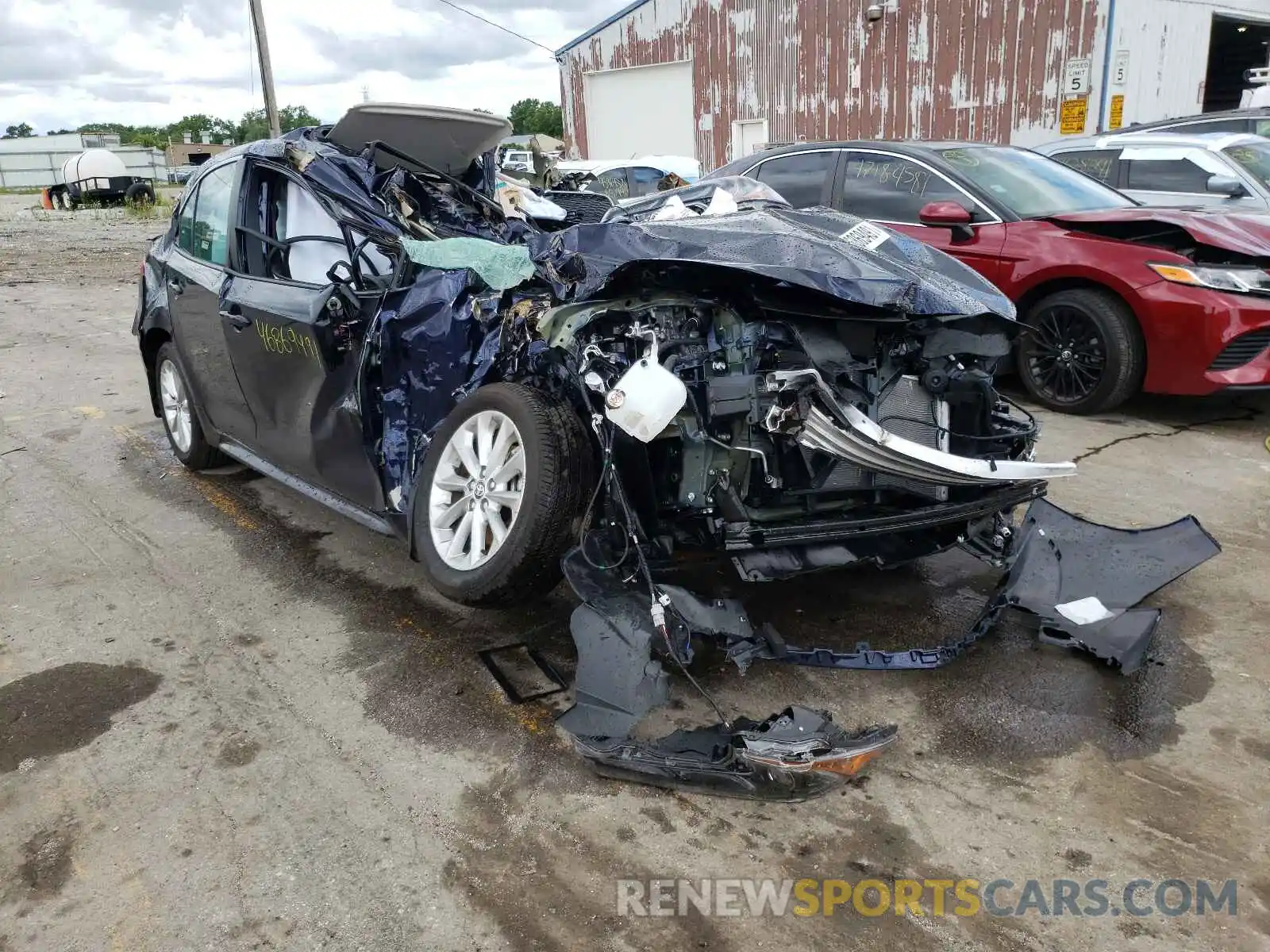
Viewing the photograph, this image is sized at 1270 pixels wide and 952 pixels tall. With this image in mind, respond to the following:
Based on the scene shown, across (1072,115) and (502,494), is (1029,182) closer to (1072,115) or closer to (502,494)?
(502,494)

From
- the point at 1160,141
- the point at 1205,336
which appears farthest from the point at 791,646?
the point at 1160,141

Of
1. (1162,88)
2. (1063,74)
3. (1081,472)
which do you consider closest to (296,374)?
(1081,472)

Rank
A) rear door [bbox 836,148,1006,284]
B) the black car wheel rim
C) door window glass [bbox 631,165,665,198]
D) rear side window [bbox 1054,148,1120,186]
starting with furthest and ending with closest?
door window glass [bbox 631,165,665,198], rear side window [bbox 1054,148,1120,186], rear door [bbox 836,148,1006,284], the black car wheel rim

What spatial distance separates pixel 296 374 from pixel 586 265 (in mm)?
1495

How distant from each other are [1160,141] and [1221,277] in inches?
118

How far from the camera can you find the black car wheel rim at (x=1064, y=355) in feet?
20.1

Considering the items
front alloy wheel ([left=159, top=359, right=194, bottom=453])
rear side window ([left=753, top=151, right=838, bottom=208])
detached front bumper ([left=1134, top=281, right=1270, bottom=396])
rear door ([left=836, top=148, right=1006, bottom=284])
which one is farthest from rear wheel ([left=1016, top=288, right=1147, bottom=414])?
front alloy wheel ([left=159, top=359, right=194, bottom=453])

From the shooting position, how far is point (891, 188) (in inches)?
268

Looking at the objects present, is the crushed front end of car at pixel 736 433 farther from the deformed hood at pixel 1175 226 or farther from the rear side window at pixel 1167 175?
the rear side window at pixel 1167 175

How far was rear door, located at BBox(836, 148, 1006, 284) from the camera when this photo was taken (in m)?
6.47

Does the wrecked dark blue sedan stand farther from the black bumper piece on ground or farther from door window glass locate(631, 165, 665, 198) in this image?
door window glass locate(631, 165, 665, 198)

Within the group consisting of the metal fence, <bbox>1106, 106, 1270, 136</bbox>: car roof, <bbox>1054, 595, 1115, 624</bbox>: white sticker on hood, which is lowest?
<bbox>1054, 595, 1115, 624</bbox>: white sticker on hood

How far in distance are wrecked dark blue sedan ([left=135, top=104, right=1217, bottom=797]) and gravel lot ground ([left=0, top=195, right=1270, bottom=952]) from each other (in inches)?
7.5

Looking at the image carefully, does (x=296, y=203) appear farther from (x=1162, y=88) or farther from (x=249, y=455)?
(x=1162, y=88)
